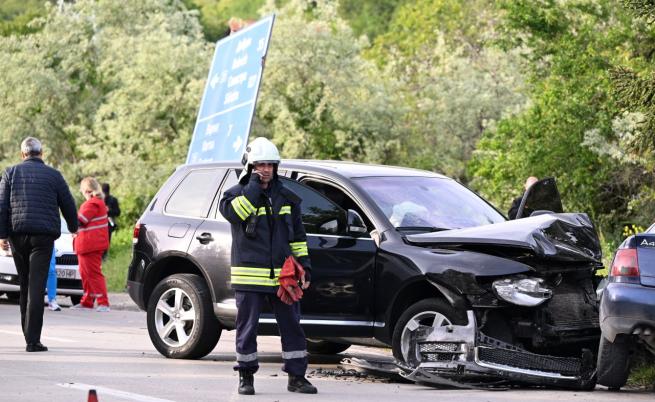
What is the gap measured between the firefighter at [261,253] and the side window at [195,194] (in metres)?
2.44

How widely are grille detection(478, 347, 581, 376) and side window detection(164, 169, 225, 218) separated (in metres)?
3.18

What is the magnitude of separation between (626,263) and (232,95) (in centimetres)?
1334

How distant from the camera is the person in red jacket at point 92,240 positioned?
61.0 ft

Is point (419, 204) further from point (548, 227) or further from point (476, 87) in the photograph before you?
point (476, 87)

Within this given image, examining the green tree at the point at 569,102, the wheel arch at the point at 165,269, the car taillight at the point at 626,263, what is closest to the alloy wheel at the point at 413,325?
the car taillight at the point at 626,263

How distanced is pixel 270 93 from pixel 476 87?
9.28 meters

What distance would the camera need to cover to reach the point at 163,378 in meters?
10.5

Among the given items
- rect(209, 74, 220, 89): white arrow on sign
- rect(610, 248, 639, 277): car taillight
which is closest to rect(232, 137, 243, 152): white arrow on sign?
rect(209, 74, 220, 89): white arrow on sign

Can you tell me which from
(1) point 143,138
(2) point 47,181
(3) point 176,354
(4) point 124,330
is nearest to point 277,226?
(3) point 176,354

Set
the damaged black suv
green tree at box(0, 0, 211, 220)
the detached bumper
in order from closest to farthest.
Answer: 1. the detached bumper
2. the damaged black suv
3. green tree at box(0, 0, 211, 220)

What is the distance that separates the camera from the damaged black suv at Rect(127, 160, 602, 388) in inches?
396

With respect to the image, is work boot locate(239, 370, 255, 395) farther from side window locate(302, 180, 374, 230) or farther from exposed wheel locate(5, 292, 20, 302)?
exposed wheel locate(5, 292, 20, 302)

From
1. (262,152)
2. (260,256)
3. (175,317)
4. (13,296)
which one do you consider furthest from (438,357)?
(13,296)

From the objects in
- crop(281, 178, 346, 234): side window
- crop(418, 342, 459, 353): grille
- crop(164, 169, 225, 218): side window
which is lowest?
crop(418, 342, 459, 353): grille
